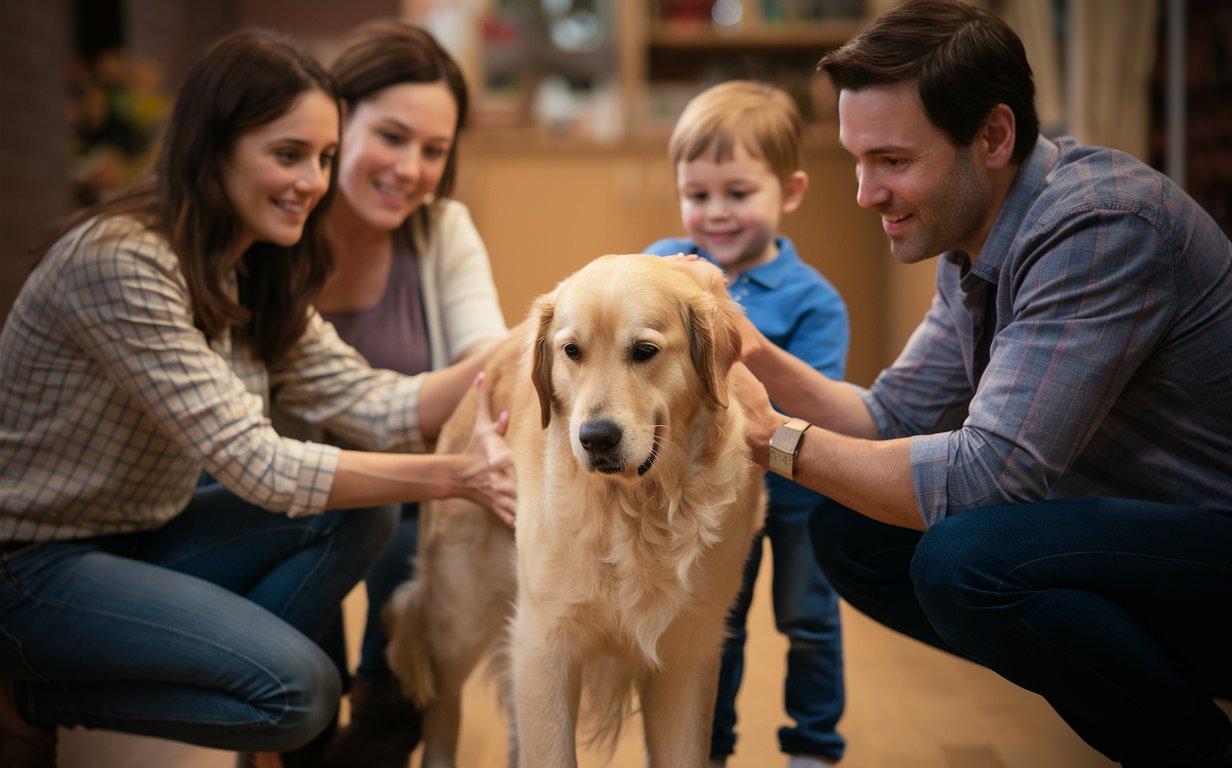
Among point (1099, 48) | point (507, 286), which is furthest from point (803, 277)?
point (507, 286)

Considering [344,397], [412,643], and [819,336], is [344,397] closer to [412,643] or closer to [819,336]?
[412,643]

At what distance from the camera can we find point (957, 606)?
1516 millimetres

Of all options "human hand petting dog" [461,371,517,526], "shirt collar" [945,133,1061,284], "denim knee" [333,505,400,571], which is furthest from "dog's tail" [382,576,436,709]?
"shirt collar" [945,133,1061,284]

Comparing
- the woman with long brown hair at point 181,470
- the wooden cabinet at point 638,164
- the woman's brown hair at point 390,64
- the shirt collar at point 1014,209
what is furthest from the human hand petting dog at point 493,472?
the wooden cabinet at point 638,164

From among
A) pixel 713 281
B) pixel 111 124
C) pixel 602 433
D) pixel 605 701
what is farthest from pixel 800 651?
pixel 111 124

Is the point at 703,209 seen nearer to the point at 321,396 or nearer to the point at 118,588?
the point at 321,396

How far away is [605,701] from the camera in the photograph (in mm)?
1818

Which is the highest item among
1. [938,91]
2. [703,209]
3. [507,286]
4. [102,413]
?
[938,91]

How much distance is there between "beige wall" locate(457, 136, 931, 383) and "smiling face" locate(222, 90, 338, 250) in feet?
9.30

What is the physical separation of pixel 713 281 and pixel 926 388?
488mm

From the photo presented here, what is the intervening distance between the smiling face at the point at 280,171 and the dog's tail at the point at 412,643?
0.68 metres

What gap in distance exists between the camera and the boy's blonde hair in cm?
215

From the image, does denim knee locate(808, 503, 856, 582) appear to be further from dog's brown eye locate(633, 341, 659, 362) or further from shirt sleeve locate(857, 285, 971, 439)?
dog's brown eye locate(633, 341, 659, 362)

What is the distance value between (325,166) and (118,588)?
2.59 feet
